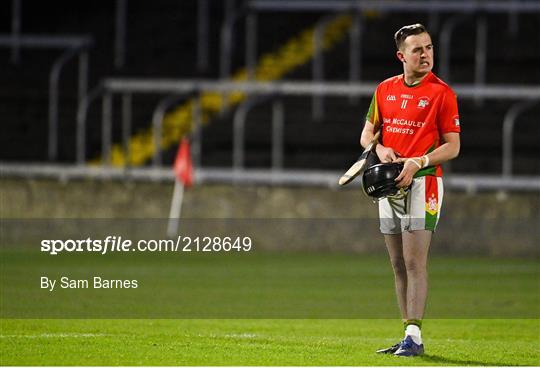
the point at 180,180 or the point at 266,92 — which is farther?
the point at 266,92

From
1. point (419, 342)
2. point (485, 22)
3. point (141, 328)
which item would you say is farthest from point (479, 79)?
point (419, 342)

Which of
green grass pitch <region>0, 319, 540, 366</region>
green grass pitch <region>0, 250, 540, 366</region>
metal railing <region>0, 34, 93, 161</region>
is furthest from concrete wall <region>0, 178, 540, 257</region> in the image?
green grass pitch <region>0, 319, 540, 366</region>

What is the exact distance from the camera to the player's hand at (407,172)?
9.90 meters

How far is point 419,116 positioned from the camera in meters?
10.0

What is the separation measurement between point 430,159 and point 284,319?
4.50 metres

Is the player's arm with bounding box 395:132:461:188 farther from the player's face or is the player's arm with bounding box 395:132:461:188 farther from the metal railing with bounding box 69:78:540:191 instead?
the metal railing with bounding box 69:78:540:191

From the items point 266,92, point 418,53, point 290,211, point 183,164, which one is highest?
point 418,53

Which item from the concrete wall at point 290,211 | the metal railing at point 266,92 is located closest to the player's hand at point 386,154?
the concrete wall at point 290,211

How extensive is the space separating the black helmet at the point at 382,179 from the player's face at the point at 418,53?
0.62 m

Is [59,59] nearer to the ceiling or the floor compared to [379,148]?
nearer to the floor

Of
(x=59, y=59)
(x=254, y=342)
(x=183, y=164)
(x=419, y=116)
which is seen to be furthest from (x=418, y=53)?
(x=59, y=59)

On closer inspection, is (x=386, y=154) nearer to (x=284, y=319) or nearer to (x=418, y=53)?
(x=418, y=53)

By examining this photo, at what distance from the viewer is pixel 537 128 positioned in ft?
84.9

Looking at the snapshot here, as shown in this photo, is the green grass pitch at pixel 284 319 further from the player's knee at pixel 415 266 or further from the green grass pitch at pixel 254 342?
the player's knee at pixel 415 266
